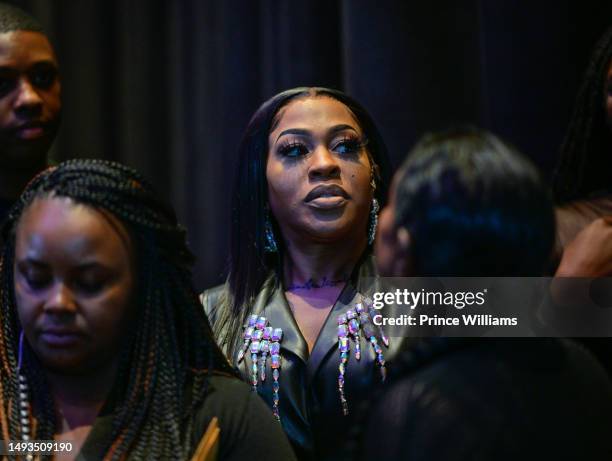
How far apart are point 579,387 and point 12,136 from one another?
1486 millimetres

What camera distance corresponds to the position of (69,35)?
10.1 ft

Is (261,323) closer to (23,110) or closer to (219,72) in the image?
(23,110)

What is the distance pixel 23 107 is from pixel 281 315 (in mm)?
771

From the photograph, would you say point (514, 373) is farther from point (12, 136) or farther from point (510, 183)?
point (12, 136)

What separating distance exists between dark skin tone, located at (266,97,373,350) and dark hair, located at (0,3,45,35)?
69cm

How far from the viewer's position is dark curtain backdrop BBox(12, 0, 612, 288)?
8.64ft

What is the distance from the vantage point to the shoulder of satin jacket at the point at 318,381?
1.88m

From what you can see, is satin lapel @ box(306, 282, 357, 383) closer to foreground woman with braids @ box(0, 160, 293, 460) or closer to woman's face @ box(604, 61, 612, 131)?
foreground woman with braids @ box(0, 160, 293, 460)

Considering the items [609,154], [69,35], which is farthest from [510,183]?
[69,35]

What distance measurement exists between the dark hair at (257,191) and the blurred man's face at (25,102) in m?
0.49

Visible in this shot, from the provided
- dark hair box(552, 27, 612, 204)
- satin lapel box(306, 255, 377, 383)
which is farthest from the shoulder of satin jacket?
dark hair box(552, 27, 612, 204)

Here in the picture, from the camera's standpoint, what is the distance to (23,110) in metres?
2.29

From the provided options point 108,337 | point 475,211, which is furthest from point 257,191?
point 475,211

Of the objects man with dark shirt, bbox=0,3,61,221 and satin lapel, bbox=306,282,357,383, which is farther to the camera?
man with dark shirt, bbox=0,3,61,221
